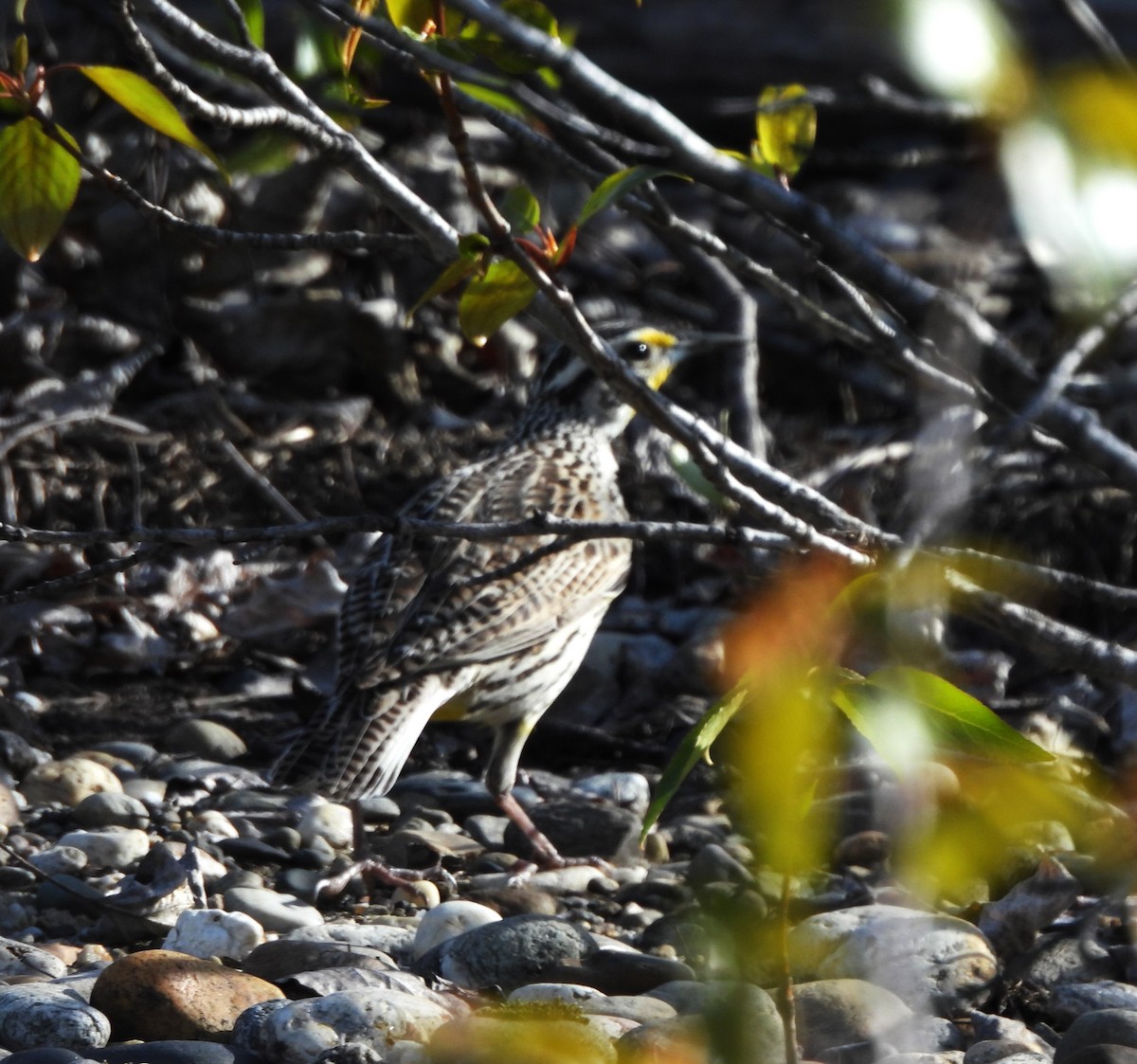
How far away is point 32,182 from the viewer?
8.23ft

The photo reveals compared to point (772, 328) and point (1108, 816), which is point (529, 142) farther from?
point (772, 328)

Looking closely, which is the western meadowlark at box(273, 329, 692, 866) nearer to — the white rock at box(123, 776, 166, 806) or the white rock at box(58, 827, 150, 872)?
the white rock at box(123, 776, 166, 806)

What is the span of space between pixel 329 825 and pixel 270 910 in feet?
3.22

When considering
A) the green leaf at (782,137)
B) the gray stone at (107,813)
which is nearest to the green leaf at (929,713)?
the green leaf at (782,137)

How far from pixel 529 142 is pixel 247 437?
17.4 ft

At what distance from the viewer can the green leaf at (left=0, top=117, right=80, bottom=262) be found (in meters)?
2.49

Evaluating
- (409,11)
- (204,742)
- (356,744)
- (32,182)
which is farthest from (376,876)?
(409,11)

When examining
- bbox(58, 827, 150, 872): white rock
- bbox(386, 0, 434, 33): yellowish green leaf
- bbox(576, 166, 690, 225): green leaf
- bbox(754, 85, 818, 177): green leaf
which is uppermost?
bbox(754, 85, 818, 177): green leaf

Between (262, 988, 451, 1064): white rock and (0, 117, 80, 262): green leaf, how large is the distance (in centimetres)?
173

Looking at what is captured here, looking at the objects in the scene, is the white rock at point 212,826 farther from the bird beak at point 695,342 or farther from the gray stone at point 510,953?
the bird beak at point 695,342

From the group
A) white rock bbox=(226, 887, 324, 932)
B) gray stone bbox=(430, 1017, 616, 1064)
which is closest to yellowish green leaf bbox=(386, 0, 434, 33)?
gray stone bbox=(430, 1017, 616, 1064)

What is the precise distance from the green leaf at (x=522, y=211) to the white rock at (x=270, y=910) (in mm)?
2535

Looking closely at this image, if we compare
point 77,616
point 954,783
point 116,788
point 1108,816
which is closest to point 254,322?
point 77,616

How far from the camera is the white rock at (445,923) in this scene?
449 centimetres
